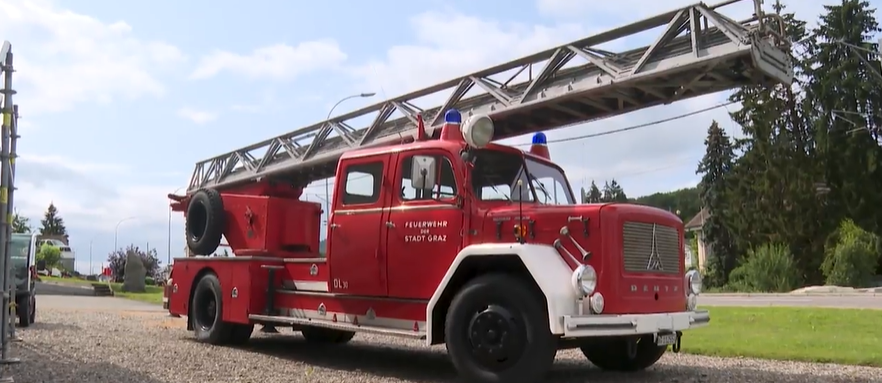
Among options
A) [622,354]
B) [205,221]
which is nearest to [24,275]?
[205,221]

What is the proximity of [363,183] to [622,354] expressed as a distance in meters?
3.36

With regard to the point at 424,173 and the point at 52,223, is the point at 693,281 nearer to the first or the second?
the point at 424,173

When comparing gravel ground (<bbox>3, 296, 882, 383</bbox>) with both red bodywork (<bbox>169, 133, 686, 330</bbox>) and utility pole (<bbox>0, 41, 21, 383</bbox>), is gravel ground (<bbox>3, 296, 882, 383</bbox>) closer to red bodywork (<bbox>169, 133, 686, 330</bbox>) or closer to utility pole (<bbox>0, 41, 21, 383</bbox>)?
red bodywork (<bbox>169, 133, 686, 330</bbox>)

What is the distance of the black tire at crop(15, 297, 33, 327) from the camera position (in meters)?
13.1

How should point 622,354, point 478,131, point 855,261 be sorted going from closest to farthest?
point 478,131, point 622,354, point 855,261

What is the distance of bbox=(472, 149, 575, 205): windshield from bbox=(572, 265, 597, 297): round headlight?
4.14 ft

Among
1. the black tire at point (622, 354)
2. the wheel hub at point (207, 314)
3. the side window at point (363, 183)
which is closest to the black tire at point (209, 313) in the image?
the wheel hub at point (207, 314)

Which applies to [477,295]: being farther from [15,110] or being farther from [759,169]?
[759,169]

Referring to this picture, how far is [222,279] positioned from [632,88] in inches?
252

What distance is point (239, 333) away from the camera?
1078 cm

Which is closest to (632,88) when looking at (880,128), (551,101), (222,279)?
(551,101)

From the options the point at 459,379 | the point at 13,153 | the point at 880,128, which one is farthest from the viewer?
the point at 880,128

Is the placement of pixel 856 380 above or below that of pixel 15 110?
below

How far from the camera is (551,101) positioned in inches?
490
